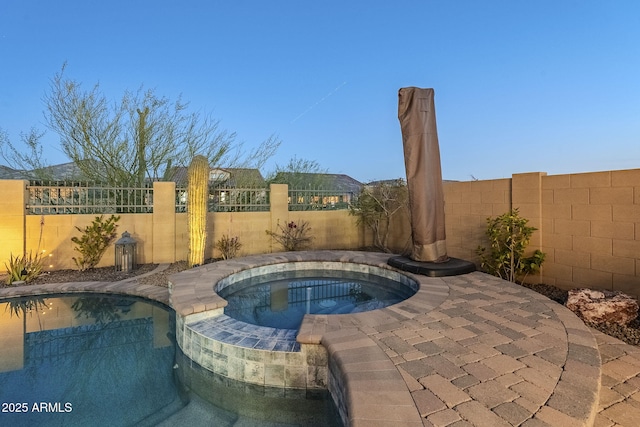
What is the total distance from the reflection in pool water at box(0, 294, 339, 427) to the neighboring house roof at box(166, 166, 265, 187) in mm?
5360

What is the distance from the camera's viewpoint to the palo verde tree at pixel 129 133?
7.62 meters

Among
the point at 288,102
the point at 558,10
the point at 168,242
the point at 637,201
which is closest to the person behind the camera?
the point at 637,201

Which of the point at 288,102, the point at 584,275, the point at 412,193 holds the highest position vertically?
the point at 288,102

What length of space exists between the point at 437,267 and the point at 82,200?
8228mm

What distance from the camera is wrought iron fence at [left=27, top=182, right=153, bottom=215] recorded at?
21.8ft

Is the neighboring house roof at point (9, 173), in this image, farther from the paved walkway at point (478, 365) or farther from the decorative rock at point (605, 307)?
the decorative rock at point (605, 307)

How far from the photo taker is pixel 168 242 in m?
7.38

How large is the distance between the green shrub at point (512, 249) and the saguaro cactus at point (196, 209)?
603 cm

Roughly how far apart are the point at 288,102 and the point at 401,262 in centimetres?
1149

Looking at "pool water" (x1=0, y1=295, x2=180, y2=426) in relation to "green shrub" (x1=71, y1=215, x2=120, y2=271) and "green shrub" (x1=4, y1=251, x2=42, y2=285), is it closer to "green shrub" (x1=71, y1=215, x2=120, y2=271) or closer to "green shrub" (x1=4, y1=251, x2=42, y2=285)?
"green shrub" (x1=4, y1=251, x2=42, y2=285)

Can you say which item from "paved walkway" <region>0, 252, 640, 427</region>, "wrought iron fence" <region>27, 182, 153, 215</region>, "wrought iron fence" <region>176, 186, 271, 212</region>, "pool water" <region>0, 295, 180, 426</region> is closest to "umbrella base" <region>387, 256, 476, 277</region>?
"paved walkway" <region>0, 252, 640, 427</region>

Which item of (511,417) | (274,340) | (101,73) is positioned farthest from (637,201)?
(101,73)

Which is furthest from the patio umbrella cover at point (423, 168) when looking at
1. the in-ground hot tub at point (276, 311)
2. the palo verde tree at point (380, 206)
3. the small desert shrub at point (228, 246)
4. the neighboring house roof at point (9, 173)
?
the neighboring house roof at point (9, 173)

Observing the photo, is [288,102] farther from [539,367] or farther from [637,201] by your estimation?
[539,367]
